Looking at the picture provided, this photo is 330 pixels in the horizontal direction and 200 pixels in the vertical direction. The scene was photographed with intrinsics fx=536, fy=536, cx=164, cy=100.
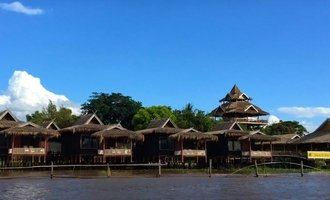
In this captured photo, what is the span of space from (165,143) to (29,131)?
16186 mm

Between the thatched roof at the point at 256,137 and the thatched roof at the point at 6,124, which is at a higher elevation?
the thatched roof at the point at 6,124

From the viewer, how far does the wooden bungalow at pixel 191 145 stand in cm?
5559

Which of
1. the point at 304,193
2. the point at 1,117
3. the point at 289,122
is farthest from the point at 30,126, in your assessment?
the point at 289,122

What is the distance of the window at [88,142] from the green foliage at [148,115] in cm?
2073

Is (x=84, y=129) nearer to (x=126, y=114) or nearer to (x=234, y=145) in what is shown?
(x=234, y=145)

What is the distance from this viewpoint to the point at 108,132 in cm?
5262

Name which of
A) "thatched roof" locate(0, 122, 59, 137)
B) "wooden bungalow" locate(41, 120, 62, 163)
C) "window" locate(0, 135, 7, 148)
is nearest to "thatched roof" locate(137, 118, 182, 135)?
"wooden bungalow" locate(41, 120, 62, 163)

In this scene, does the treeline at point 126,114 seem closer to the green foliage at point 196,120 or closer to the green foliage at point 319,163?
the green foliage at point 196,120

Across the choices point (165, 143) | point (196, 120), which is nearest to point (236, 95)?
point (196, 120)

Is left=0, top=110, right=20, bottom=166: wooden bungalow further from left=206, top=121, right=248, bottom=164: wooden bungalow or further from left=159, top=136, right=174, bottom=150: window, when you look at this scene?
left=206, top=121, right=248, bottom=164: wooden bungalow

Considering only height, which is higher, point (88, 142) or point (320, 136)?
point (320, 136)

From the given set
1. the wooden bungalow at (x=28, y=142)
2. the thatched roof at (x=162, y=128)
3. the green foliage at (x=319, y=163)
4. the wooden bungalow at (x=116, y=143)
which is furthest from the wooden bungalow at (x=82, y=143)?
the green foliage at (x=319, y=163)

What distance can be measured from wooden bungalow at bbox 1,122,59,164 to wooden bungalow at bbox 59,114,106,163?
2.67 meters

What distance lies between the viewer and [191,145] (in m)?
61.9
